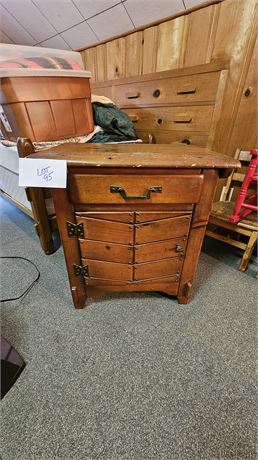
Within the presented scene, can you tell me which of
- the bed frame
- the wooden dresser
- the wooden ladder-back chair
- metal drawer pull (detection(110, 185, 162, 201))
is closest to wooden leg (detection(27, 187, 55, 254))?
the bed frame

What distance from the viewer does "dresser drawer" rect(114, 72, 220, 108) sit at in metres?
1.11

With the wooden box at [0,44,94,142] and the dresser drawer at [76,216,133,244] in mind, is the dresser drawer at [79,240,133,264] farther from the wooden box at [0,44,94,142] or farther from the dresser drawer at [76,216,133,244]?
the wooden box at [0,44,94,142]

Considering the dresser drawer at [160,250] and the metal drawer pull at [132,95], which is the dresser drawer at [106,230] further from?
the metal drawer pull at [132,95]

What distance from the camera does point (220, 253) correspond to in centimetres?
138

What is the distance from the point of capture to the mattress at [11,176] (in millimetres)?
1107

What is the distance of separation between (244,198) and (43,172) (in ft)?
3.37

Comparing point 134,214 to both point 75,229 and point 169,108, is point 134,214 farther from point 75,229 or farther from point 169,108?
point 169,108

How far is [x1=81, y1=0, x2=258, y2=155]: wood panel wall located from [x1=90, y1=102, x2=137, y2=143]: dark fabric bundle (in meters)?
0.43

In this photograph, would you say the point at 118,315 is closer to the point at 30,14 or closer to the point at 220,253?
the point at 220,253

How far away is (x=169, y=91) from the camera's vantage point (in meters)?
1.27

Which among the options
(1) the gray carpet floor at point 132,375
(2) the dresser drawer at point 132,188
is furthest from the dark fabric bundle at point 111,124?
(1) the gray carpet floor at point 132,375

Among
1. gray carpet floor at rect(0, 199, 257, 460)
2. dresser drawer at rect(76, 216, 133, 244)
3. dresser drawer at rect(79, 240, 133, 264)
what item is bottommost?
gray carpet floor at rect(0, 199, 257, 460)

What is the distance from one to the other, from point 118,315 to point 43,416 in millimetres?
438

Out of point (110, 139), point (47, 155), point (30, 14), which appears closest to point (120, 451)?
point (47, 155)
